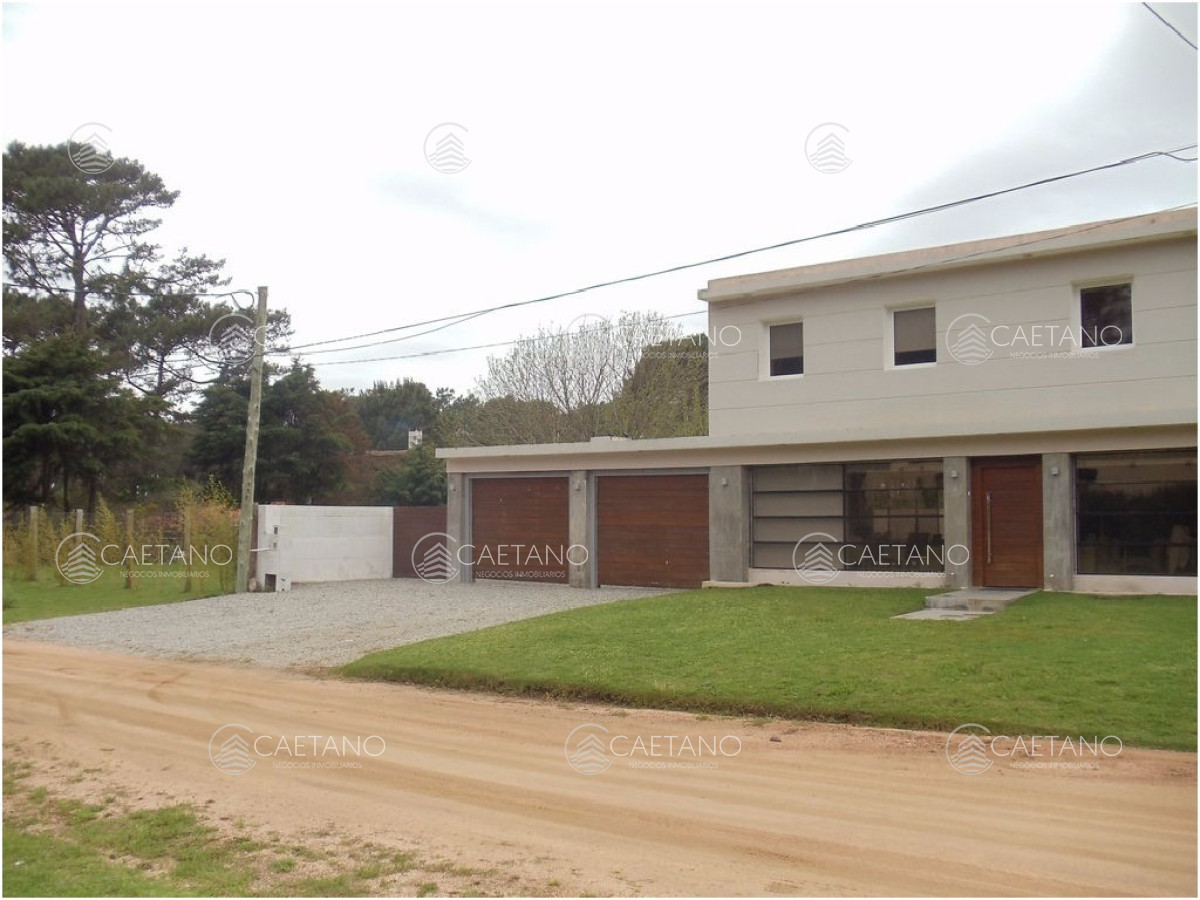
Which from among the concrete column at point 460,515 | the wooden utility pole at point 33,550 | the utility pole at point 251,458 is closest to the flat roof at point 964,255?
the concrete column at point 460,515

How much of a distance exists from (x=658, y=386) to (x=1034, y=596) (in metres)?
20.9

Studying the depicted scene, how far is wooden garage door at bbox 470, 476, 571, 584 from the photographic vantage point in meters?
22.9

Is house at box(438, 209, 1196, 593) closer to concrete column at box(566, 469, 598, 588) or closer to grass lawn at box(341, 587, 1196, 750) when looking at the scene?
concrete column at box(566, 469, 598, 588)

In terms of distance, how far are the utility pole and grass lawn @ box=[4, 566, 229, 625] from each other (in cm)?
117

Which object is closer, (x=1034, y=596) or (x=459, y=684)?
(x=459, y=684)

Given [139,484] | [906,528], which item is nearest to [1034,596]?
[906,528]

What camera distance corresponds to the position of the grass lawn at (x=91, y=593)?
2156cm

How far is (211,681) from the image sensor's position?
1339 cm

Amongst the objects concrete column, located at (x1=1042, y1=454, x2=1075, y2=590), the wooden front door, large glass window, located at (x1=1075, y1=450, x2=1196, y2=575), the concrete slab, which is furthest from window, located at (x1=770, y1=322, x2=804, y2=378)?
the concrete slab

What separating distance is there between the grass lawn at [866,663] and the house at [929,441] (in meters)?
1.80

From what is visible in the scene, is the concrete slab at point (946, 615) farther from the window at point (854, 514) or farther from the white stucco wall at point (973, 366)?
the white stucco wall at point (973, 366)

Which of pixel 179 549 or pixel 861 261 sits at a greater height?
pixel 861 261

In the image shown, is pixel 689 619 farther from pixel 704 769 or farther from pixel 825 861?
pixel 825 861

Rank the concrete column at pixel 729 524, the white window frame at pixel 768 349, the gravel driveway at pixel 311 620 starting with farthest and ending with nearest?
the white window frame at pixel 768 349, the concrete column at pixel 729 524, the gravel driveway at pixel 311 620
